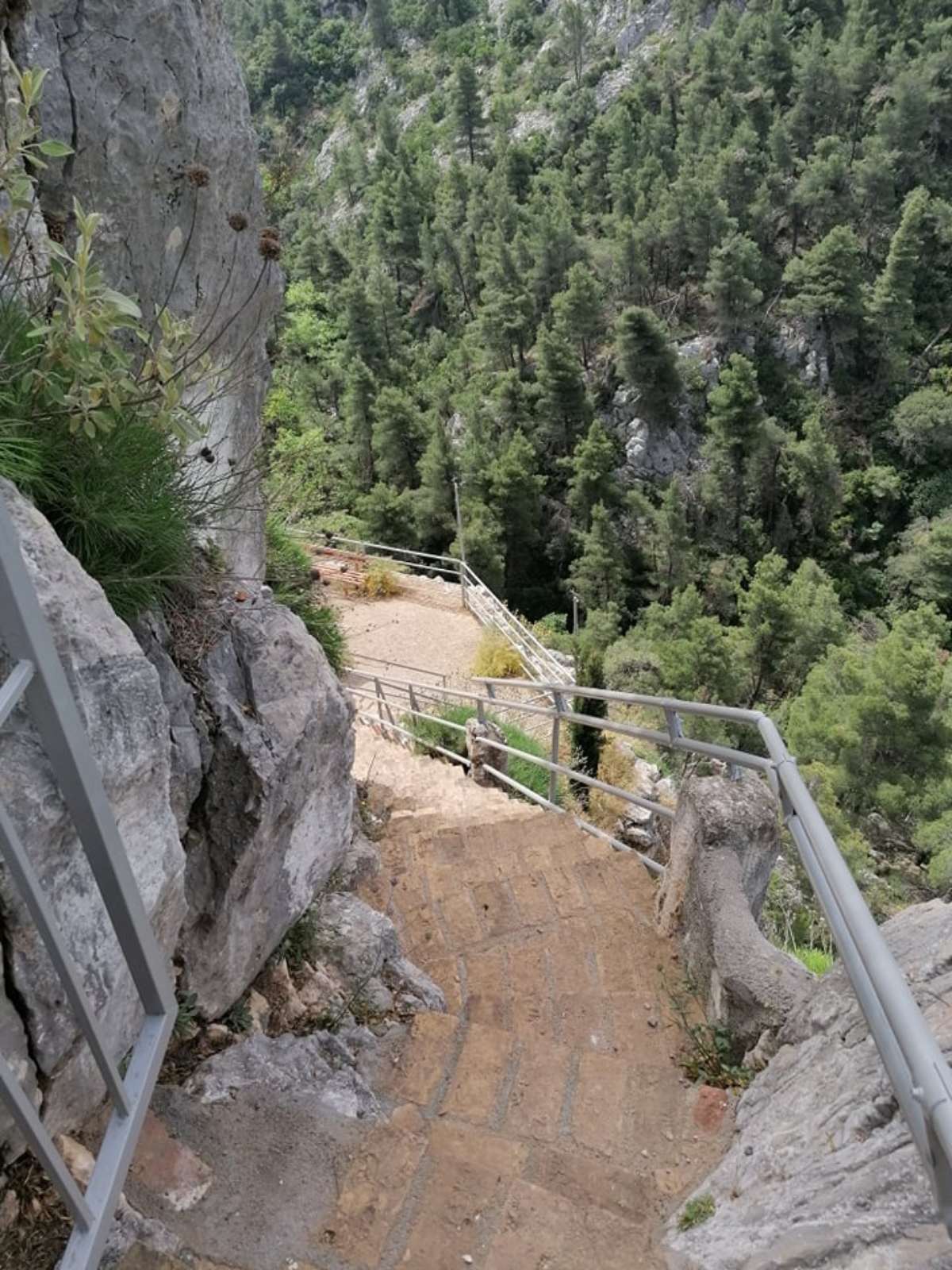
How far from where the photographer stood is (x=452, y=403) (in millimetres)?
34094

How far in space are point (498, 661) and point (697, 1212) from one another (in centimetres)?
1221

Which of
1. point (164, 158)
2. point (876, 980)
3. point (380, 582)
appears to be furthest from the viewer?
point (380, 582)

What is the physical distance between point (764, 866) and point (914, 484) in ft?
112

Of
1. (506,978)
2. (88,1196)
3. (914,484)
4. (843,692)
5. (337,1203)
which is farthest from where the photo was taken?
(914,484)

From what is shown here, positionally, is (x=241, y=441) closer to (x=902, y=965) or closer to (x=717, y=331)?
(x=902, y=965)

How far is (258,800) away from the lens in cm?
231

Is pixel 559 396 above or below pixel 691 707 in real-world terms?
below

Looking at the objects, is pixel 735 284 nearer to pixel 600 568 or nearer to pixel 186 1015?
pixel 600 568

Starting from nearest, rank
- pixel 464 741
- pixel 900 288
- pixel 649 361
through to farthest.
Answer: pixel 464 741 → pixel 649 361 → pixel 900 288

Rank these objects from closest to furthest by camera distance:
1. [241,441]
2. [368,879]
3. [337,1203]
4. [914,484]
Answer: [337,1203]
[368,879]
[241,441]
[914,484]

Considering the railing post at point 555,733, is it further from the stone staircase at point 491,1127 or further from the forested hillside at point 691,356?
the forested hillside at point 691,356

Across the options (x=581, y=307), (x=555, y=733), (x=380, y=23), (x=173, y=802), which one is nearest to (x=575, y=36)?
(x=380, y=23)

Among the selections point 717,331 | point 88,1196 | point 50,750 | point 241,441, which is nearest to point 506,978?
point 88,1196

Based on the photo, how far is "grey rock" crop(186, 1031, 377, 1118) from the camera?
206 centimetres
